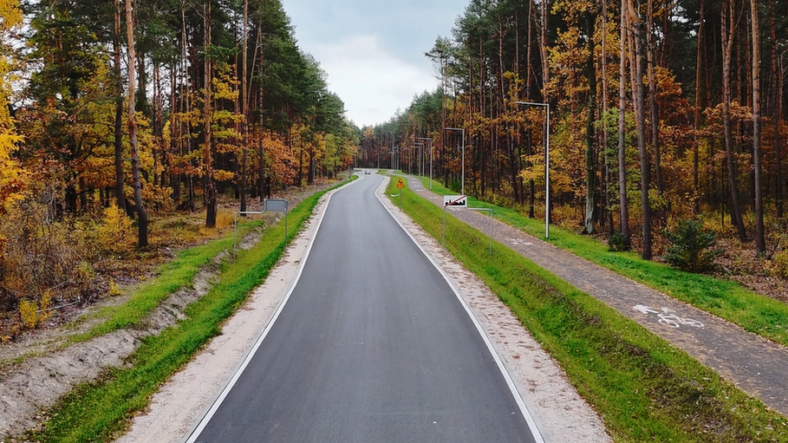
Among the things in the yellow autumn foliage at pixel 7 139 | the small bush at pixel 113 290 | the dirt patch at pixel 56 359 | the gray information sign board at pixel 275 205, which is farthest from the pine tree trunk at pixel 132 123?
the dirt patch at pixel 56 359

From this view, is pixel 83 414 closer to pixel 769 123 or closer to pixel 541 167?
pixel 541 167

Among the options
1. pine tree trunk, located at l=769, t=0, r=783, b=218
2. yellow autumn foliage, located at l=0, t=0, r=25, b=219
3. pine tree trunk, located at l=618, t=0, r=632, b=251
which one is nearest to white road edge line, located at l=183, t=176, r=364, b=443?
yellow autumn foliage, located at l=0, t=0, r=25, b=219

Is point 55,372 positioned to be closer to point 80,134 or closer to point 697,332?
point 697,332

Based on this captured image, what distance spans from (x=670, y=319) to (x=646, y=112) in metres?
20.0

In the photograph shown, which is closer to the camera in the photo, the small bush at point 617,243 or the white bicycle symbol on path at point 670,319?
the white bicycle symbol on path at point 670,319

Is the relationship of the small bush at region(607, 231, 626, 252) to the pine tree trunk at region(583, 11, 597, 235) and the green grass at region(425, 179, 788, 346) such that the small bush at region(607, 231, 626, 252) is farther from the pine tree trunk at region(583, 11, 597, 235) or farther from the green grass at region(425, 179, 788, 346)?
the pine tree trunk at region(583, 11, 597, 235)

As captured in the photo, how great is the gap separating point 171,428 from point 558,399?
6587mm

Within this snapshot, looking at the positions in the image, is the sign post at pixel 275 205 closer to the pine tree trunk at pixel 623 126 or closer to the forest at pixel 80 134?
the forest at pixel 80 134

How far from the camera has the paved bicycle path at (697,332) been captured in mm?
8291

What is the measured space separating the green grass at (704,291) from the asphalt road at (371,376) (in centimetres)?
Result: 606

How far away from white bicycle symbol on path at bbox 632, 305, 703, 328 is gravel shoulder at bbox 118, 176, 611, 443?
10.4 ft

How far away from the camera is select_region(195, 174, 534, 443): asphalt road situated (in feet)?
24.6

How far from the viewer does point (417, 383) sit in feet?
30.1

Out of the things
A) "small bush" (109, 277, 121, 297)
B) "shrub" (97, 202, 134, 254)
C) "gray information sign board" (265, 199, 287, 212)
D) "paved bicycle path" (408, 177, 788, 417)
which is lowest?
"paved bicycle path" (408, 177, 788, 417)
